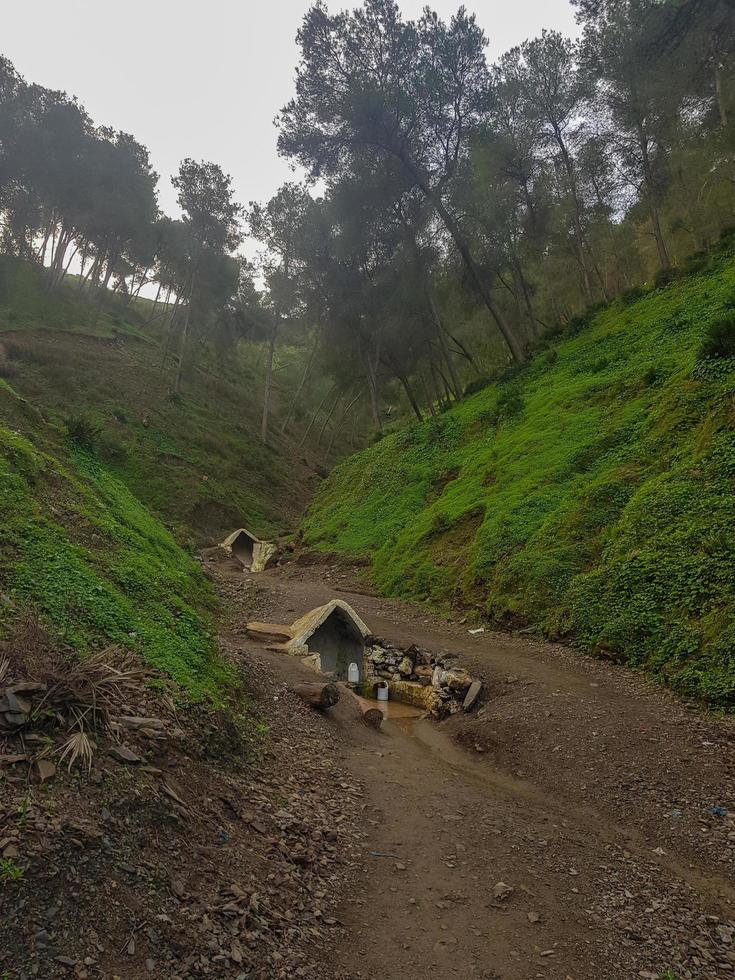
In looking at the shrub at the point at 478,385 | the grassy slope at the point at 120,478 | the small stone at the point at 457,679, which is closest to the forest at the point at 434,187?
the shrub at the point at 478,385

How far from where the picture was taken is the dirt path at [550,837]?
4406 millimetres

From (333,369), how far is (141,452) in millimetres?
14788

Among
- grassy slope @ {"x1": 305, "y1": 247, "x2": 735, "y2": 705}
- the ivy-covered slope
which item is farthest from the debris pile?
grassy slope @ {"x1": 305, "y1": 247, "x2": 735, "y2": 705}

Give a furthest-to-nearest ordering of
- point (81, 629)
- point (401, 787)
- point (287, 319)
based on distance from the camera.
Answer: point (287, 319)
point (401, 787)
point (81, 629)

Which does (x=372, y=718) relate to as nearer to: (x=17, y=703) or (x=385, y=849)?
(x=385, y=849)

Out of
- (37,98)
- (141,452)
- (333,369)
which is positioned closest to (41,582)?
(141,452)

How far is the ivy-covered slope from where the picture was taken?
629 cm

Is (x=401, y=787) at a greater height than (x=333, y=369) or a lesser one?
lesser

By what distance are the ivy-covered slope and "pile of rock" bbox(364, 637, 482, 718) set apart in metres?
4.31

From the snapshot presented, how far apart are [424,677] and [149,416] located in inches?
1100

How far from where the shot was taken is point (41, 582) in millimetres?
6535

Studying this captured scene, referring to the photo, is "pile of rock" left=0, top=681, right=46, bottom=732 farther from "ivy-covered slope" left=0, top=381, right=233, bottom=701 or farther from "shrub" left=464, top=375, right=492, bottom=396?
"shrub" left=464, top=375, right=492, bottom=396

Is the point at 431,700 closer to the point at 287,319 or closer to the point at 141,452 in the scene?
the point at 141,452

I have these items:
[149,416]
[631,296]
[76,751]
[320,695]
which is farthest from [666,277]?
[149,416]
